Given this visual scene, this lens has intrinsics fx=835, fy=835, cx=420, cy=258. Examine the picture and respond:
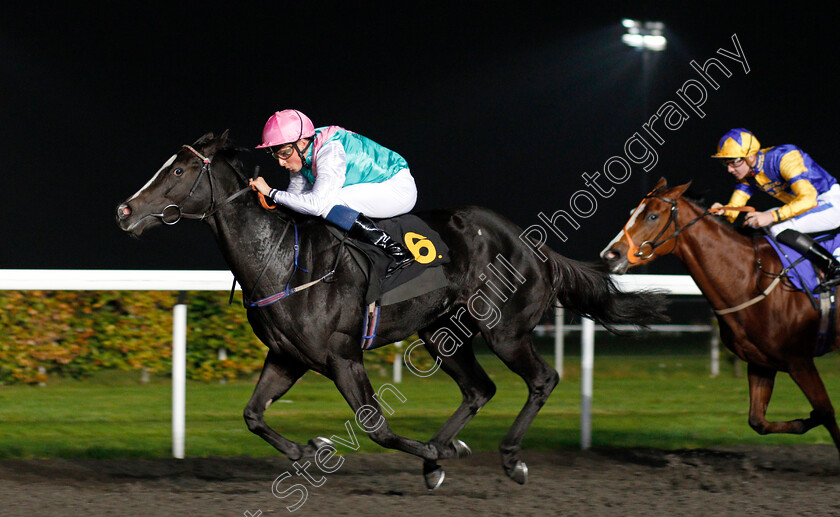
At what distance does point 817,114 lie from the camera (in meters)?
16.7

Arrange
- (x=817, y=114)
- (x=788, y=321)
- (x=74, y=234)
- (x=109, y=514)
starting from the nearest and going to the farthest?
(x=109, y=514) → (x=788, y=321) → (x=74, y=234) → (x=817, y=114)

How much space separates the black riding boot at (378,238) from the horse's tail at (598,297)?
94 cm

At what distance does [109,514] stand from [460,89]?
1544cm

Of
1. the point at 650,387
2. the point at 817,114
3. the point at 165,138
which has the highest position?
the point at 817,114

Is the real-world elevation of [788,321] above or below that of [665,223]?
below

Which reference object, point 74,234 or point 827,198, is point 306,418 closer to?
point 827,198

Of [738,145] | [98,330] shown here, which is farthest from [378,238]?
[98,330]

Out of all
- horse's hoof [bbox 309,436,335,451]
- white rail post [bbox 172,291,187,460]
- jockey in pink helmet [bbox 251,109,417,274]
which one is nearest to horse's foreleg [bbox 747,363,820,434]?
jockey in pink helmet [bbox 251,109,417,274]

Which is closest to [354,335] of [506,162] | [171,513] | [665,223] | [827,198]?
[171,513]

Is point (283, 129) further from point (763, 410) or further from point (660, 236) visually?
point (763, 410)

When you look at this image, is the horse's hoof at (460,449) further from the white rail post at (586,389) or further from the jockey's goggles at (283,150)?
the jockey's goggles at (283,150)

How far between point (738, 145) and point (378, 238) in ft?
6.19

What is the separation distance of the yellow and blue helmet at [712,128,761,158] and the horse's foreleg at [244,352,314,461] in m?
2.28

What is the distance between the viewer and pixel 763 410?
3.95 m
